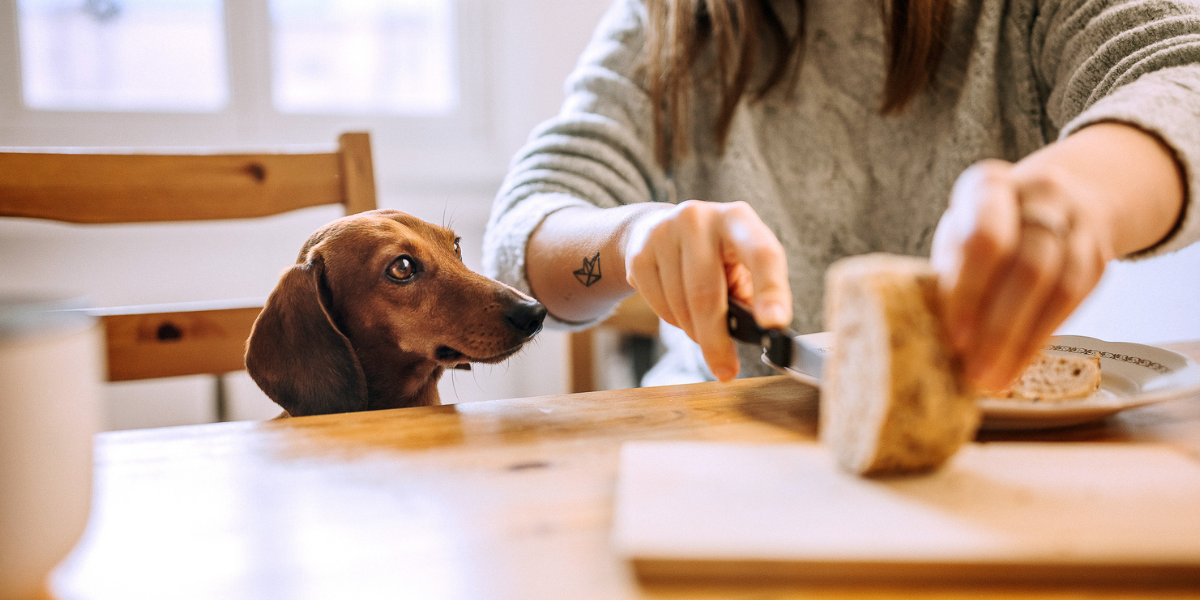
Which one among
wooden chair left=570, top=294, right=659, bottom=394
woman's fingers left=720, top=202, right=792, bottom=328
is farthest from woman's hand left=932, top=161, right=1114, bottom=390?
wooden chair left=570, top=294, right=659, bottom=394

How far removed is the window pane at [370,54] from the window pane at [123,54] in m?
0.20

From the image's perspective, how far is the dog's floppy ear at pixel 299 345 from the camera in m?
0.56

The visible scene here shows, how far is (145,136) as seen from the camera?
173 cm

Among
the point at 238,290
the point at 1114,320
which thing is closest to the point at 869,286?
the point at 1114,320

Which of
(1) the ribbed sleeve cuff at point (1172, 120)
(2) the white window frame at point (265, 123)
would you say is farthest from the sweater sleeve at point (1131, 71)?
(2) the white window frame at point (265, 123)

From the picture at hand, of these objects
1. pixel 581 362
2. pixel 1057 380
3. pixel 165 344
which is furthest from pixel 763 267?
pixel 581 362

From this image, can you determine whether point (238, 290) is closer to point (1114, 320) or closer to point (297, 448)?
point (297, 448)

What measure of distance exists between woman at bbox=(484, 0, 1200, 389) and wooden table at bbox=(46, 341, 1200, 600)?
0.39ft

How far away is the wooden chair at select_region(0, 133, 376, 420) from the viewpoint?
75 centimetres

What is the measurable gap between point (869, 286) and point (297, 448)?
0.41 metres

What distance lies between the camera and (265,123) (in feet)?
5.80

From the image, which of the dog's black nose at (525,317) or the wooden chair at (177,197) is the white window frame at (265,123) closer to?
the wooden chair at (177,197)

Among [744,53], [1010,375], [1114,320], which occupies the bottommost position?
[1114,320]

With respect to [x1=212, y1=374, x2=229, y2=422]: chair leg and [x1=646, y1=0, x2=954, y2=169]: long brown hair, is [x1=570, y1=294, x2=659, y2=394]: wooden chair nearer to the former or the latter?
[x1=646, y1=0, x2=954, y2=169]: long brown hair
